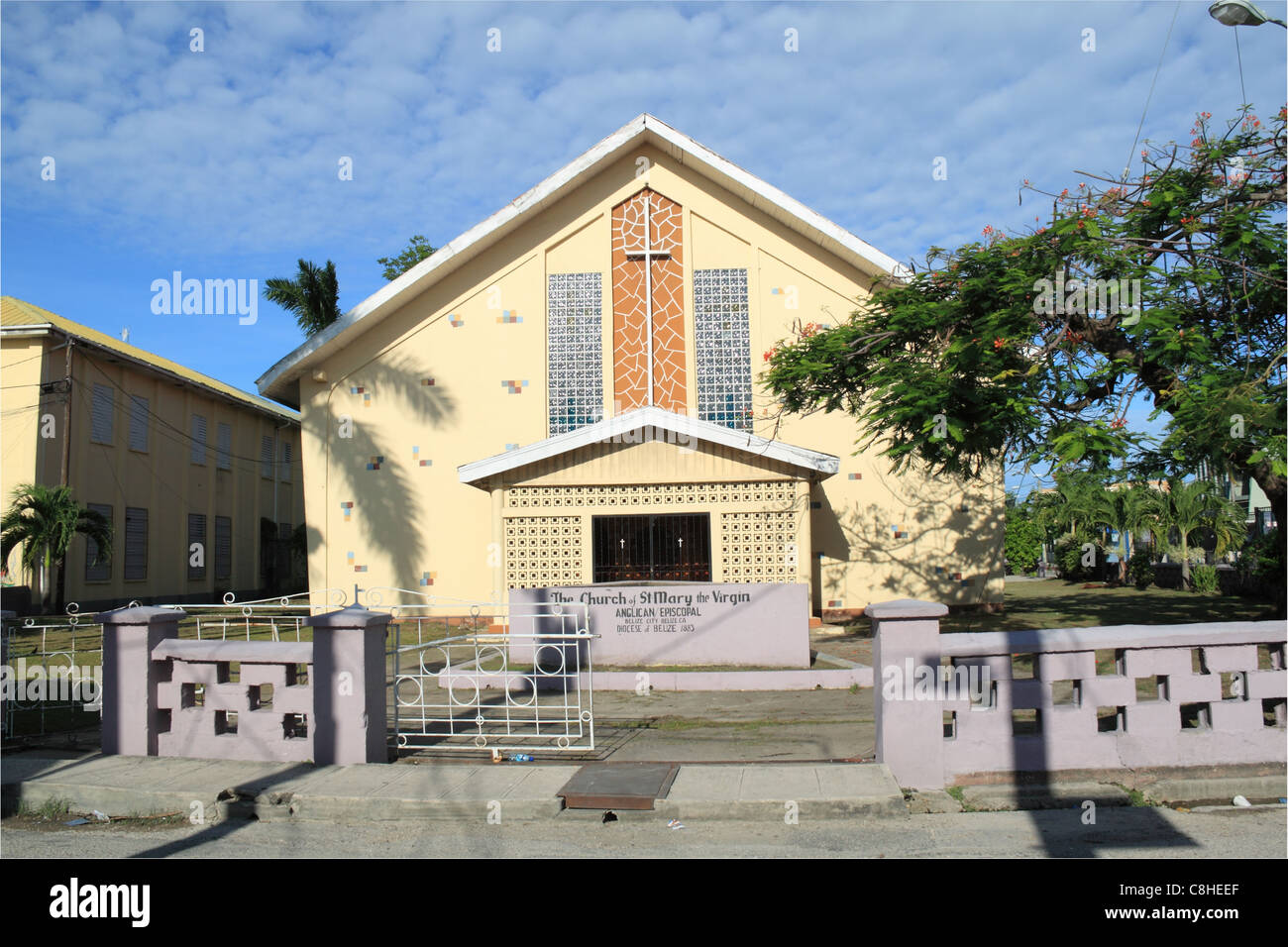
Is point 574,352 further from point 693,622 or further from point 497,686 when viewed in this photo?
point 497,686

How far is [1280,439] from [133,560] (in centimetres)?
2895

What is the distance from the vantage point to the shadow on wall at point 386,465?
2081 centimetres

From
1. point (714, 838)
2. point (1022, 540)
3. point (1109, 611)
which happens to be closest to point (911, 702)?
point (714, 838)

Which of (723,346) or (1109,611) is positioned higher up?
(723,346)

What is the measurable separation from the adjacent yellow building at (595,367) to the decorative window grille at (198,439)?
39.9ft

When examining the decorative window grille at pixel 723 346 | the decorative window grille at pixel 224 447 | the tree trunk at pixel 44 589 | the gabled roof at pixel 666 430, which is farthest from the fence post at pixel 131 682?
the decorative window grille at pixel 224 447

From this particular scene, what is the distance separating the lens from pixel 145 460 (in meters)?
29.1

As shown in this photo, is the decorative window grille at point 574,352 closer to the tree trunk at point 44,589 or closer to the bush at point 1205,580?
the tree trunk at point 44,589

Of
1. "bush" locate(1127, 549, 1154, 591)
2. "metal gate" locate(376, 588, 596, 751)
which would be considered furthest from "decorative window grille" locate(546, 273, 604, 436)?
"bush" locate(1127, 549, 1154, 591)

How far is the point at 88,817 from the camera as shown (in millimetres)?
7539

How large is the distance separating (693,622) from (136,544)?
21.5 meters

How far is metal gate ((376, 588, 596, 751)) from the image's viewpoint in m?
9.05

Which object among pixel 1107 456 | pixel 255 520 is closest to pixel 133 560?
pixel 255 520
